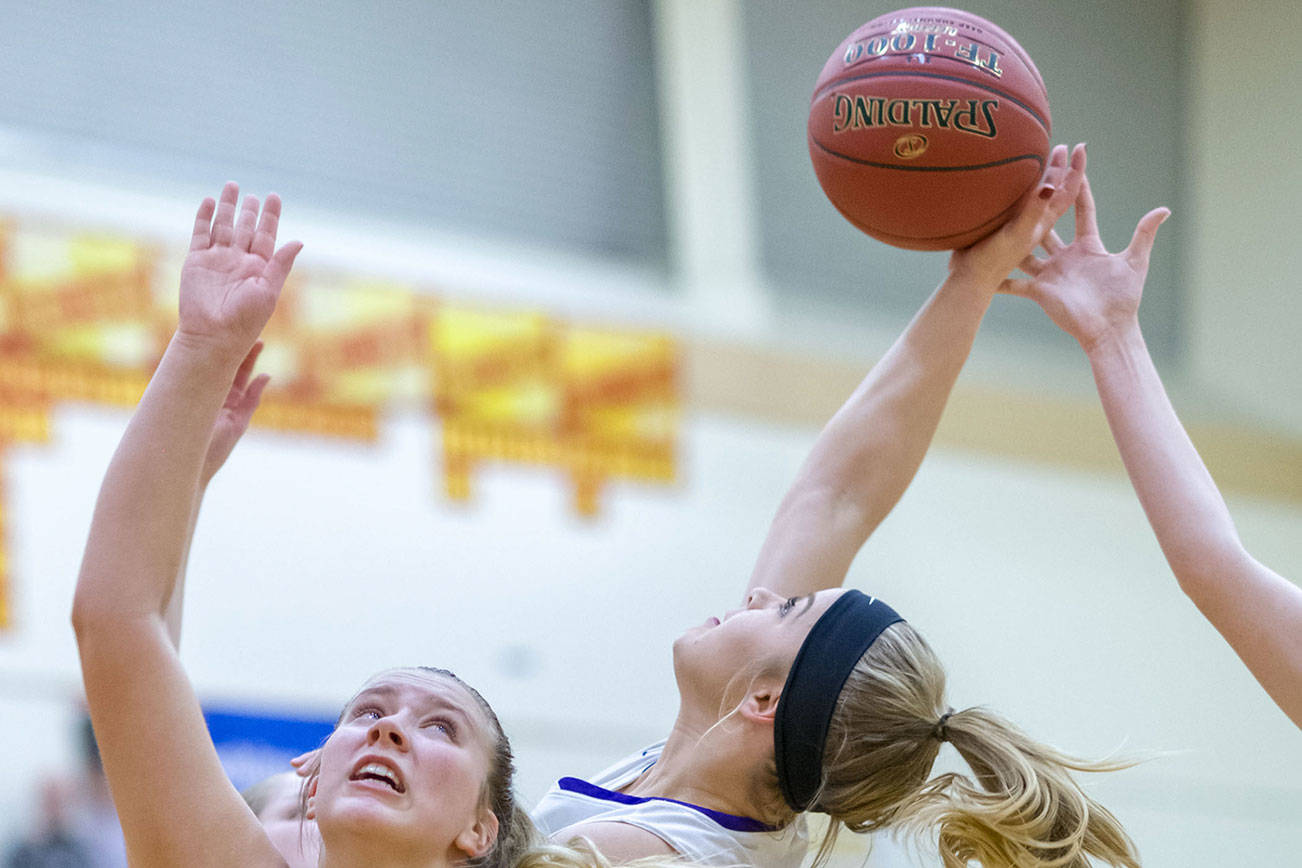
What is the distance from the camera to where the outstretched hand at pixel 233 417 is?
226cm

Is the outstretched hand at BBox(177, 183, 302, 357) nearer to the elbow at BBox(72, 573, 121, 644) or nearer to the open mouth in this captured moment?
the elbow at BBox(72, 573, 121, 644)

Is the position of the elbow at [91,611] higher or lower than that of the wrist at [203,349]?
lower

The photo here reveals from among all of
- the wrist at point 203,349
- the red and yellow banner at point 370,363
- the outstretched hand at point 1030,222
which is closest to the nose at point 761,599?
the outstretched hand at point 1030,222

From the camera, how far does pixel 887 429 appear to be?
2615 millimetres

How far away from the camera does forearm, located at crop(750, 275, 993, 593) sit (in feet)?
8.47

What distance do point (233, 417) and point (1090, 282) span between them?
1.33 m

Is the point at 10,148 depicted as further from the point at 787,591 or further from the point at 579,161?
the point at 787,591

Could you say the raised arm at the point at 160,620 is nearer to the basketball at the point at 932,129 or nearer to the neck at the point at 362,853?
the neck at the point at 362,853

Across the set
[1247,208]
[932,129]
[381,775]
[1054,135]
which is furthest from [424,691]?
[1247,208]

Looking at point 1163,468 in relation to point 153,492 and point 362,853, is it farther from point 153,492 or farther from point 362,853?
point 153,492

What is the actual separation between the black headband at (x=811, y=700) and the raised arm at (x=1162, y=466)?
1.38 feet

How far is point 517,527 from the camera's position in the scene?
309 inches

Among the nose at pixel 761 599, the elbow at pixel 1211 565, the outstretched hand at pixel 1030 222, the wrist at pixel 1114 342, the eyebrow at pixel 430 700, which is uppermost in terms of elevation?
the outstretched hand at pixel 1030 222

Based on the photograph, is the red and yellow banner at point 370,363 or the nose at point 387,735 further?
the red and yellow banner at point 370,363
